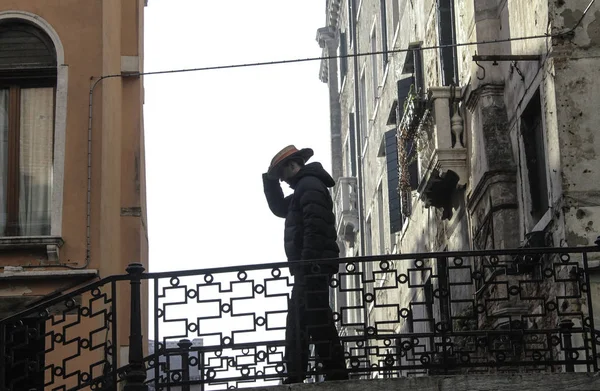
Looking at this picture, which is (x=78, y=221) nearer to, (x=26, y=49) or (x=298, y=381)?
(x=26, y=49)

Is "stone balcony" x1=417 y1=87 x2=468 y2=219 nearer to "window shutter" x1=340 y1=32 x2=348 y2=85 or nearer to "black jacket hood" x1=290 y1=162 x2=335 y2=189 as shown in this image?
"black jacket hood" x1=290 y1=162 x2=335 y2=189

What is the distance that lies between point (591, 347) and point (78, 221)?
615 centimetres

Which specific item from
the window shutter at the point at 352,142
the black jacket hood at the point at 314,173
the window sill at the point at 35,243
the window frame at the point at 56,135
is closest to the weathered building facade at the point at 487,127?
the black jacket hood at the point at 314,173

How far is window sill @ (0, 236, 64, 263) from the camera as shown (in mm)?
15203

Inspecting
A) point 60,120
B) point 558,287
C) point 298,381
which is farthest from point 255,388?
point 60,120

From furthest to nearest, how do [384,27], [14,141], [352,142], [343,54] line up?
[343,54], [352,142], [384,27], [14,141]

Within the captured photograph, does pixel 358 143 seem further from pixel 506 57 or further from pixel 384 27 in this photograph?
pixel 506 57

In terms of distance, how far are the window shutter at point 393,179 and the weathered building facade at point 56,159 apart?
9879mm

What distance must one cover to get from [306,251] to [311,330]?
0.71 meters

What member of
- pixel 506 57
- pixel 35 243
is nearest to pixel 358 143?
pixel 506 57

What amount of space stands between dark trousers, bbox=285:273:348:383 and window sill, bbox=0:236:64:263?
3974 mm

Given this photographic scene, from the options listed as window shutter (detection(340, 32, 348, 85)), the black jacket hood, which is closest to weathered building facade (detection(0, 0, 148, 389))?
the black jacket hood

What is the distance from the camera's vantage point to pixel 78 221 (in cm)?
1555

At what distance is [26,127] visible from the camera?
15930 millimetres
